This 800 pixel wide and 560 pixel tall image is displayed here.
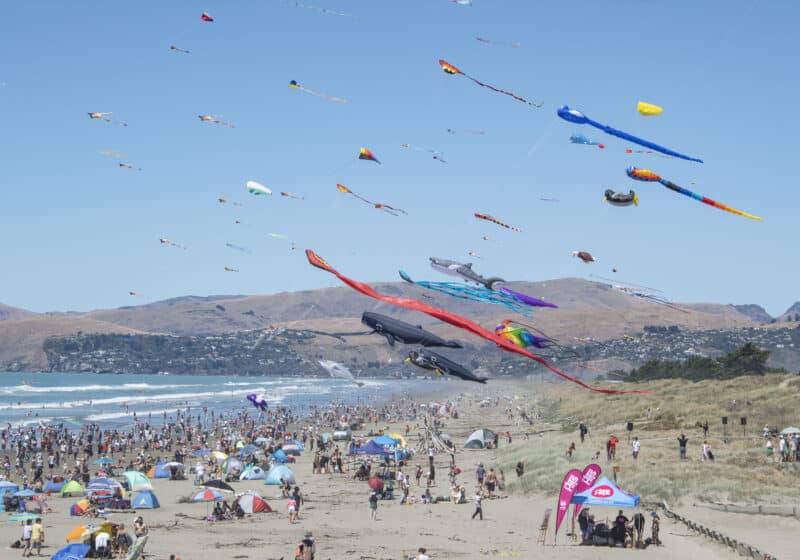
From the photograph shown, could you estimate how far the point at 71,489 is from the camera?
31.2m

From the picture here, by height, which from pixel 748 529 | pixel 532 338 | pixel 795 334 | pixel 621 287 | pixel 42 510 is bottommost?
pixel 42 510

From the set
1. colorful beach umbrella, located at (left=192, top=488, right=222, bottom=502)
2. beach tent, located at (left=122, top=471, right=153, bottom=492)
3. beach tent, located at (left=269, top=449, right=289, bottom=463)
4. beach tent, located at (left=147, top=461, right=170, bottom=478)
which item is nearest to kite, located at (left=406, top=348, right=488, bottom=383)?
colorful beach umbrella, located at (left=192, top=488, right=222, bottom=502)

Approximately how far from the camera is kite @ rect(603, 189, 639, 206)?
56.4 ft

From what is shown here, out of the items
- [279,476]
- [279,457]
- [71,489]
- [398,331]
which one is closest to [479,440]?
[279,457]

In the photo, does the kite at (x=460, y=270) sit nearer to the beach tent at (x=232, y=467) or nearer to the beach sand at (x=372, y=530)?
the beach sand at (x=372, y=530)

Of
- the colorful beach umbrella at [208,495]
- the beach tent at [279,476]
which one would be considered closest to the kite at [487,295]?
the colorful beach umbrella at [208,495]

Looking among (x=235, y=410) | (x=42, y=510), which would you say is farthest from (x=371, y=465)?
(x=235, y=410)

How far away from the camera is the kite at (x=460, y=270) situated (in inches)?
799

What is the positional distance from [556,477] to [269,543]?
435 inches

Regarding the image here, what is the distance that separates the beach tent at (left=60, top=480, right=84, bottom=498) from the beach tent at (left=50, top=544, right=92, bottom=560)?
1396 centimetres

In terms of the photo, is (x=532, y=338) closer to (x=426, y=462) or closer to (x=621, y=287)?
(x=621, y=287)

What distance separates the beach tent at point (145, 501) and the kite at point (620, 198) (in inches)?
725

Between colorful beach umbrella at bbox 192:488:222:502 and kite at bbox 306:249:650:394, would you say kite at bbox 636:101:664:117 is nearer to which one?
kite at bbox 306:249:650:394

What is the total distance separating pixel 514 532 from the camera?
2247cm
